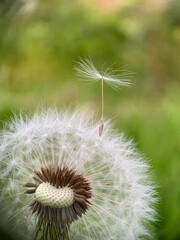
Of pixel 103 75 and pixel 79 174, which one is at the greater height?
pixel 103 75

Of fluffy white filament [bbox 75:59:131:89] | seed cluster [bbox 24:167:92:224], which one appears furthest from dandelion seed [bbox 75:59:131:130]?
seed cluster [bbox 24:167:92:224]

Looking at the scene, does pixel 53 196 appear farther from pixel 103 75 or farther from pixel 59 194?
pixel 103 75

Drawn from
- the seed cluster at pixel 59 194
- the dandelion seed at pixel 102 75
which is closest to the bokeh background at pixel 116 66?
the dandelion seed at pixel 102 75

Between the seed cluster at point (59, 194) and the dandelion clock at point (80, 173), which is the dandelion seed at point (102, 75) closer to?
the dandelion clock at point (80, 173)

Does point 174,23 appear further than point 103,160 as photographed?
Yes

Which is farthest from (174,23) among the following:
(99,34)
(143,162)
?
(143,162)

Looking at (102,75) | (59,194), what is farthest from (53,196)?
(102,75)

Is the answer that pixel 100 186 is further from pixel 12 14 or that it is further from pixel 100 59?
pixel 12 14

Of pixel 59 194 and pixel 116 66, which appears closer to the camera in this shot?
Result: pixel 59 194
